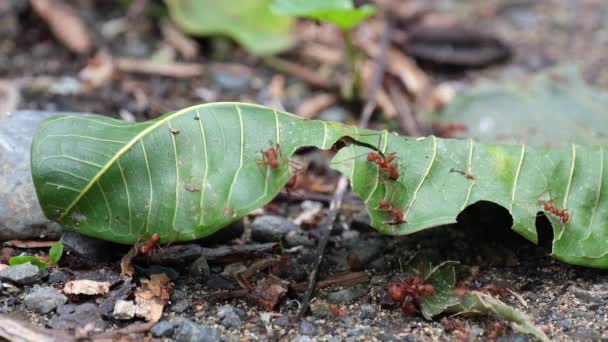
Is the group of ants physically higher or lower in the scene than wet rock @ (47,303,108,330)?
higher

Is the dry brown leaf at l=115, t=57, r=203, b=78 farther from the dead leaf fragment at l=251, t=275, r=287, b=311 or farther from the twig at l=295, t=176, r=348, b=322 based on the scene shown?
the dead leaf fragment at l=251, t=275, r=287, b=311

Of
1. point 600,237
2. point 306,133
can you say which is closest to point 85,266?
point 306,133

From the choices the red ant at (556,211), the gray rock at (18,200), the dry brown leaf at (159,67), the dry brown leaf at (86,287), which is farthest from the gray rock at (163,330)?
the dry brown leaf at (159,67)

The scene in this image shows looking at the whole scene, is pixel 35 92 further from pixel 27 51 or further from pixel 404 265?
pixel 404 265

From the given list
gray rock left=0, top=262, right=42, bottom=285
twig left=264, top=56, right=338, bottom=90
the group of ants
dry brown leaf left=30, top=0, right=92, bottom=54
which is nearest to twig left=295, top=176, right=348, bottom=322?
the group of ants

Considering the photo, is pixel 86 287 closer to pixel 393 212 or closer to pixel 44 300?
pixel 44 300

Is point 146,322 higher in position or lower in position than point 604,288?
lower
